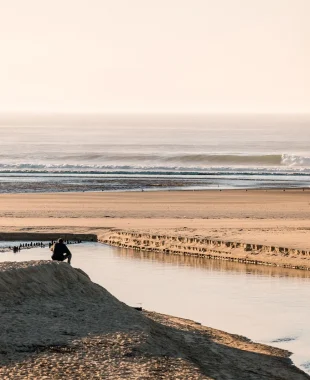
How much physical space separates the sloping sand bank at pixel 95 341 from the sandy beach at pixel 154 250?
27 mm

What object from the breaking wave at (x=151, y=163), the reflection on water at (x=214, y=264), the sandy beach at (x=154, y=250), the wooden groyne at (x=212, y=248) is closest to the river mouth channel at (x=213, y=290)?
the reflection on water at (x=214, y=264)

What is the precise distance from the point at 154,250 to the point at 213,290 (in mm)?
10383

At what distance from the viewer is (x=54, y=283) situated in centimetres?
2442

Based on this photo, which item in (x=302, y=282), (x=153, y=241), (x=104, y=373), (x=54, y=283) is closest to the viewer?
(x=104, y=373)

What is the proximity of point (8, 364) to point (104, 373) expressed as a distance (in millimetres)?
1819

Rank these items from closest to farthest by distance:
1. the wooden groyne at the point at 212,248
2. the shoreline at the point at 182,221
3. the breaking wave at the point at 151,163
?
1. the wooden groyne at the point at 212,248
2. the shoreline at the point at 182,221
3. the breaking wave at the point at 151,163

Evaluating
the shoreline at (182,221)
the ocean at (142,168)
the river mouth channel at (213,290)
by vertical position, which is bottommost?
the river mouth channel at (213,290)

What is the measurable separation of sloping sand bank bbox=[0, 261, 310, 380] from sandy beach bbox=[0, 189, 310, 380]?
27mm

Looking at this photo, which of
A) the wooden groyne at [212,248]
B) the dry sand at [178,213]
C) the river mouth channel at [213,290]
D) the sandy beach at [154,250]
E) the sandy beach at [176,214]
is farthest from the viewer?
the dry sand at [178,213]

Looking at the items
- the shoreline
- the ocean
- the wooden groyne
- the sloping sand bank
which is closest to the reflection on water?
the wooden groyne

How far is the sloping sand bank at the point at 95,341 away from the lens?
1897cm

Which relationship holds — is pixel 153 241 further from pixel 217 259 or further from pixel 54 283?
pixel 54 283

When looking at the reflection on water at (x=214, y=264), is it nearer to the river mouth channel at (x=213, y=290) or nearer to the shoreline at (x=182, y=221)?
the river mouth channel at (x=213, y=290)

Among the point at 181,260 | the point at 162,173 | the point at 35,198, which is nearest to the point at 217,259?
the point at 181,260
